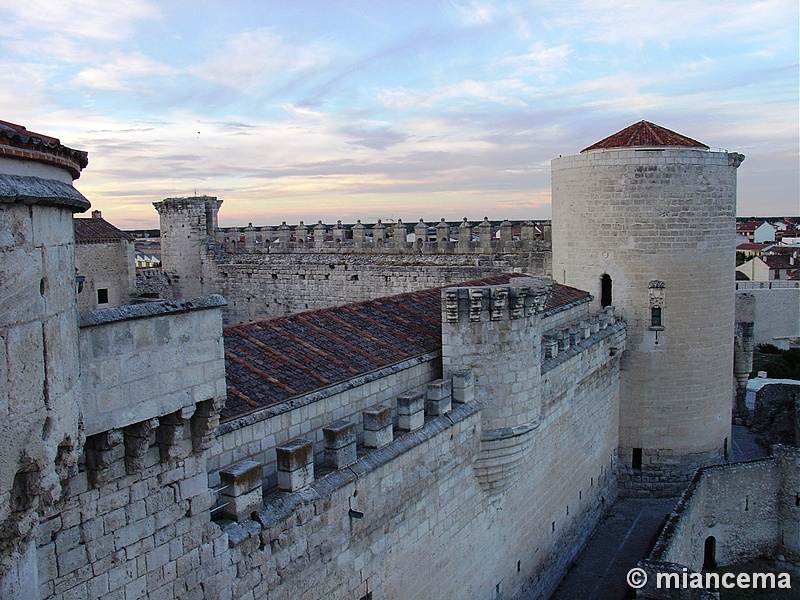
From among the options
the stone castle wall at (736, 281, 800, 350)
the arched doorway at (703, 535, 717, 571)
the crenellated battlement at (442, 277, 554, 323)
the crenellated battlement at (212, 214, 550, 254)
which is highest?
the crenellated battlement at (212, 214, 550, 254)

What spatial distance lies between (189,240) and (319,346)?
18.6 m

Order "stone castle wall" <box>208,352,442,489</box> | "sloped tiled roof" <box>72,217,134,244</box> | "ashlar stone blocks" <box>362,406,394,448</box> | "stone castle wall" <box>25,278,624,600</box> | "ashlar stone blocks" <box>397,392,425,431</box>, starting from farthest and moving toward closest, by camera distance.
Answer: "sloped tiled roof" <box>72,217,134,244</box> → "ashlar stone blocks" <box>397,392,425,431</box> → "ashlar stone blocks" <box>362,406,394,448</box> → "stone castle wall" <box>208,352,442,489</box> → "stone castle wall" <box>25,278,624,600</box>

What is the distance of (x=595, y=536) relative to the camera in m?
15.0

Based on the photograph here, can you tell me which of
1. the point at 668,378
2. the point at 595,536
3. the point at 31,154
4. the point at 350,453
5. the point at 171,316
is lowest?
the point at 595,536

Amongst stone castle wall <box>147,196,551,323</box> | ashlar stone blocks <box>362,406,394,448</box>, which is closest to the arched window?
stone castle wall <box>147,196,551,323</box>

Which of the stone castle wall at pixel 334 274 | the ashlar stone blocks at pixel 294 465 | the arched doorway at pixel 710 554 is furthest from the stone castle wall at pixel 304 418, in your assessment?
the stone castle wall at pixel 334 274

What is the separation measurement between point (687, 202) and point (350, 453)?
11.5 metres

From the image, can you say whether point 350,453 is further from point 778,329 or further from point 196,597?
point 778,329

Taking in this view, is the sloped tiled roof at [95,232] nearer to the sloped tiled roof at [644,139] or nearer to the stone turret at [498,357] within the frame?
the sloped tiled roof at [644,139]

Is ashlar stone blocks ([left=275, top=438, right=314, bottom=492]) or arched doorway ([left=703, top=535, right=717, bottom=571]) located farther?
arched doorway ([left=703, top=535, right=717, bottom=571])

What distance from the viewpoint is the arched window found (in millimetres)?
16609

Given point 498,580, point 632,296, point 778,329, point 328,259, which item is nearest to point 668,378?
point 632,296

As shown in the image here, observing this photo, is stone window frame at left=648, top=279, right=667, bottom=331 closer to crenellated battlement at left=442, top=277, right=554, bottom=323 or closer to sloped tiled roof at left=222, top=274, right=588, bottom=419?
sloped tiled roof at left=222, top=274, right=588, bottom=419

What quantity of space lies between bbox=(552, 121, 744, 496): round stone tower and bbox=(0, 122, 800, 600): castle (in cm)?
5
